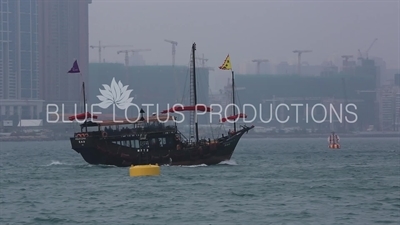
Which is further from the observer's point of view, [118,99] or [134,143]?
[118,99]

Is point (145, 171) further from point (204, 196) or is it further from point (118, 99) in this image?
point (118, 99)

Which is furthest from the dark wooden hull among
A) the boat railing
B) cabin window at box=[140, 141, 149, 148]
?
the boat railing

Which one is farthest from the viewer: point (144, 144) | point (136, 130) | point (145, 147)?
point (136, 130)

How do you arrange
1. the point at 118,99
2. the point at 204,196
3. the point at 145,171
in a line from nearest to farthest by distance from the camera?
the point at 204,196 → the point at 145,171 → the point at 118,99

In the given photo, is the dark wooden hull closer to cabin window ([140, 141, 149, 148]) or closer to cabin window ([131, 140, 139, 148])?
cabin window ([140, 141, 149, 148])

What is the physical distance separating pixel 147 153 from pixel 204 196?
24.8 meters

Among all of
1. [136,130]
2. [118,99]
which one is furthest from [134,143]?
[118,99]

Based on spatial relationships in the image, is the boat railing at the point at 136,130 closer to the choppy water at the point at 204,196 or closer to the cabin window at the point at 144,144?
the cabin window at the point at 144,144

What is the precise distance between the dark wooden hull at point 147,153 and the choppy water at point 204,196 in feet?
5.20

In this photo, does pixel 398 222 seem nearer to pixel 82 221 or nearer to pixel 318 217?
pixel 318 217

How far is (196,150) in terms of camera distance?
78.5 meters

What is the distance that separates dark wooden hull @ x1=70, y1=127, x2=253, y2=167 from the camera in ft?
255

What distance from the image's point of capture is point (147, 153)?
7738cm

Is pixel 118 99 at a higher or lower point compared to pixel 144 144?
higher
